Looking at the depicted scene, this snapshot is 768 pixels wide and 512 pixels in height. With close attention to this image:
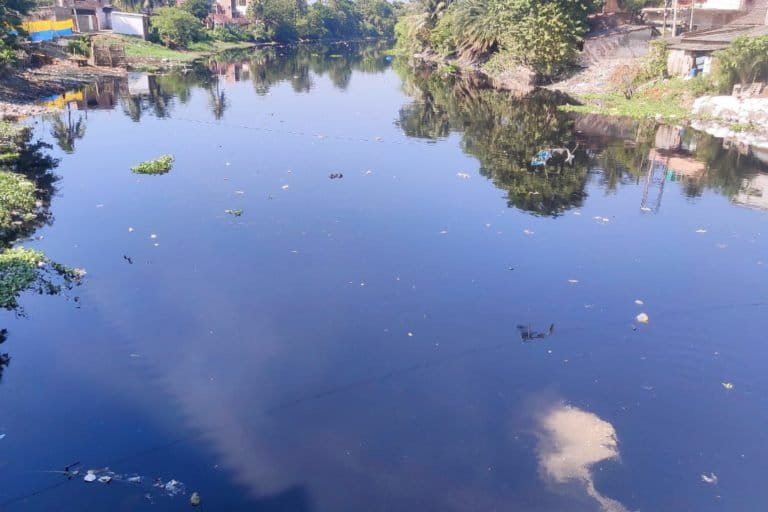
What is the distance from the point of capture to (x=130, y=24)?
59844mm

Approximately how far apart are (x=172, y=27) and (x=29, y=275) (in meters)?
57.6

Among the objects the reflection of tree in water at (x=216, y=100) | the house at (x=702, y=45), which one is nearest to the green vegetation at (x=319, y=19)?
the reflection of tree in water at (x=216, y=100)

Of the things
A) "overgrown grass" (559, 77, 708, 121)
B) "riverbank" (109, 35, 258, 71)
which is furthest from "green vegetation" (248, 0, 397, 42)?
"overgrown grass" (559, 77, 708, 121)

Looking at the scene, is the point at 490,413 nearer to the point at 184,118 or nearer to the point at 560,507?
the point at 560,507

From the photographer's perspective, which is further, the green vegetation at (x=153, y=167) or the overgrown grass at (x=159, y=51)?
the overgrown grass at (x=159, y=51)

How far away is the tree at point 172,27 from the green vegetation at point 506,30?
23.6 meters

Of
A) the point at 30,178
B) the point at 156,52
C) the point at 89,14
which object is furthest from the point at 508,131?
the point at 89,14

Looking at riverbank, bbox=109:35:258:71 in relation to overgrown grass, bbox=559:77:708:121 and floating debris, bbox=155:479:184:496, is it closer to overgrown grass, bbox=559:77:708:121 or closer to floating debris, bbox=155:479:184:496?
overgrown grass, bbox=559:77:708:121

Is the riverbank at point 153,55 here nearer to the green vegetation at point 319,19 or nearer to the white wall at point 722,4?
the green vegetation at point 319,19

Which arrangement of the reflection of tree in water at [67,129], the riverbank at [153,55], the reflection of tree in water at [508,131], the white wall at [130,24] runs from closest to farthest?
the reflection of tree in water at [508,131], the reflection of tree in water at [67,129], the riverbank at [153,55], the white wall at [130,24]

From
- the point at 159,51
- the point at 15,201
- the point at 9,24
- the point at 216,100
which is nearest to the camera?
the point at 15,201

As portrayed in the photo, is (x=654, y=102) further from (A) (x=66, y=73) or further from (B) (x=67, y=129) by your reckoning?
(A) (x=66, y=73)

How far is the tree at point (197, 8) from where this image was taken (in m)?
74.1

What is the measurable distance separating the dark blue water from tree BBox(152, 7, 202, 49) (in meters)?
47.1
